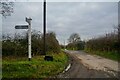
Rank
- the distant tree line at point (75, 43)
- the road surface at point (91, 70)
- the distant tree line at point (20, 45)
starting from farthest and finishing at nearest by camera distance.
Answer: the distant tree line at point (75, 43) → the distant tree line at point (20, 45) → the road surface at point (91, 70)

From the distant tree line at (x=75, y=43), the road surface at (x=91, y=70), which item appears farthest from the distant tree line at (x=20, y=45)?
the distant tree line at (x=75, y=43)

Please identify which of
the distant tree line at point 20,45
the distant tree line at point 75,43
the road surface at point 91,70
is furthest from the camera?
the distant tree line at point 75,43

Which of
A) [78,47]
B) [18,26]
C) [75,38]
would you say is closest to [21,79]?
[18,26]

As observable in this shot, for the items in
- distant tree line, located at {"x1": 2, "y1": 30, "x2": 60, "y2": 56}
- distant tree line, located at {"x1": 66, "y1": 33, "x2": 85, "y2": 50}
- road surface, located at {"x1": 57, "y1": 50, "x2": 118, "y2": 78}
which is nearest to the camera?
road surface, located at {"x1": 57, "y1": 50, "x2": 118, "y2": 78}

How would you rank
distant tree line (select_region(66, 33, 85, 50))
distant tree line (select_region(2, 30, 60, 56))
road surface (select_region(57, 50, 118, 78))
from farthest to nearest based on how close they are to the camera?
distant tree line (select_region(66, 33, 85, 50)), distant tree line (select_region(2, 30, 60, 56)), road surface (select_region(57, 50, 118, 78))

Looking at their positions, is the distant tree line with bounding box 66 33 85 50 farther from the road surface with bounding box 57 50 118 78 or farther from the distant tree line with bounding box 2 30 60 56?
the road surface with bounding box 57 50 118 78

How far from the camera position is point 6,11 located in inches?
660

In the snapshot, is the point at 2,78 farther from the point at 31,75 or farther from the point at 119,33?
the point at 119,33

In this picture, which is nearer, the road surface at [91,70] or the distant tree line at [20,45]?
the road surface at [91,70]

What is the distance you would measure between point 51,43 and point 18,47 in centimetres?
989

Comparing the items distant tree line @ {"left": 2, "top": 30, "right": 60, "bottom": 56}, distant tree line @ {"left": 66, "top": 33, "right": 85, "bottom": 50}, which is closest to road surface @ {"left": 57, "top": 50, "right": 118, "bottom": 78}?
distant tree line @ {"left": 2, "top": 30, "right": 60, "bottom": 56}

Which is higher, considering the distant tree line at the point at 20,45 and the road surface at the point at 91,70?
the distant tree line at the point at 20,45

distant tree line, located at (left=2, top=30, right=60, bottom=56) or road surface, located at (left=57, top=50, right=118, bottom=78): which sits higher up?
distant tree line, located at (left=2, top=30, right=60, bottom=56)

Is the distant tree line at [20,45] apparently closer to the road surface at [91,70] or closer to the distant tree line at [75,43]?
the road surface at [91,70]
